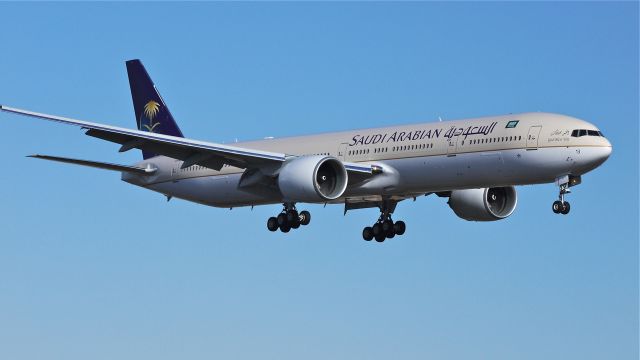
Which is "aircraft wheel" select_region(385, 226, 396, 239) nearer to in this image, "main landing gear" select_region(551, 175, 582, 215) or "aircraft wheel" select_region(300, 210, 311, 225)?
"aircraft wheel" select_region(300, 210, 311, 225)

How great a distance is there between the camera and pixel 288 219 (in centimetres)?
5925

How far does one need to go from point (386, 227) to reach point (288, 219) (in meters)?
4.91

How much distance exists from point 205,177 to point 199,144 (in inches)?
233

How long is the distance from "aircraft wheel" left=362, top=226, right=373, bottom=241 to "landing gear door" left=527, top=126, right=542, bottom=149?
1125cm

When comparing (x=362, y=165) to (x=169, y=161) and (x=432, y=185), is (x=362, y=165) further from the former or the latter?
(x=169, y=161)

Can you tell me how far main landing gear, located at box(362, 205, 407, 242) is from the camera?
6188cm

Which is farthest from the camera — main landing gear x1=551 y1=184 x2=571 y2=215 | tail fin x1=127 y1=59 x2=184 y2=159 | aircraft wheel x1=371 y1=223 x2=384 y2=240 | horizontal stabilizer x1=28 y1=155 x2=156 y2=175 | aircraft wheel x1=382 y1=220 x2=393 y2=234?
tail fin x1=127 y1=59 x2=184 y2=159

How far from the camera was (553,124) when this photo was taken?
53.3m

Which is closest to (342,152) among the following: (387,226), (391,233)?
(387,226)

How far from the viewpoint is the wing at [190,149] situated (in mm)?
54969

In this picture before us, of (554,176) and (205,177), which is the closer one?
(554,176)

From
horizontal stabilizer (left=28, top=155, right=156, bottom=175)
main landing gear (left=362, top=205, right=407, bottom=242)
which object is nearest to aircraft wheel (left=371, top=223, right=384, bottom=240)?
main landing gear (left=362, top=205, right=407, bottom=242)

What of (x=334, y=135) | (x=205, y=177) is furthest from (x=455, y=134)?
(x=205, y=177)

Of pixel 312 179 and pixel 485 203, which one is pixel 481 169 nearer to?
pixel 312 179
